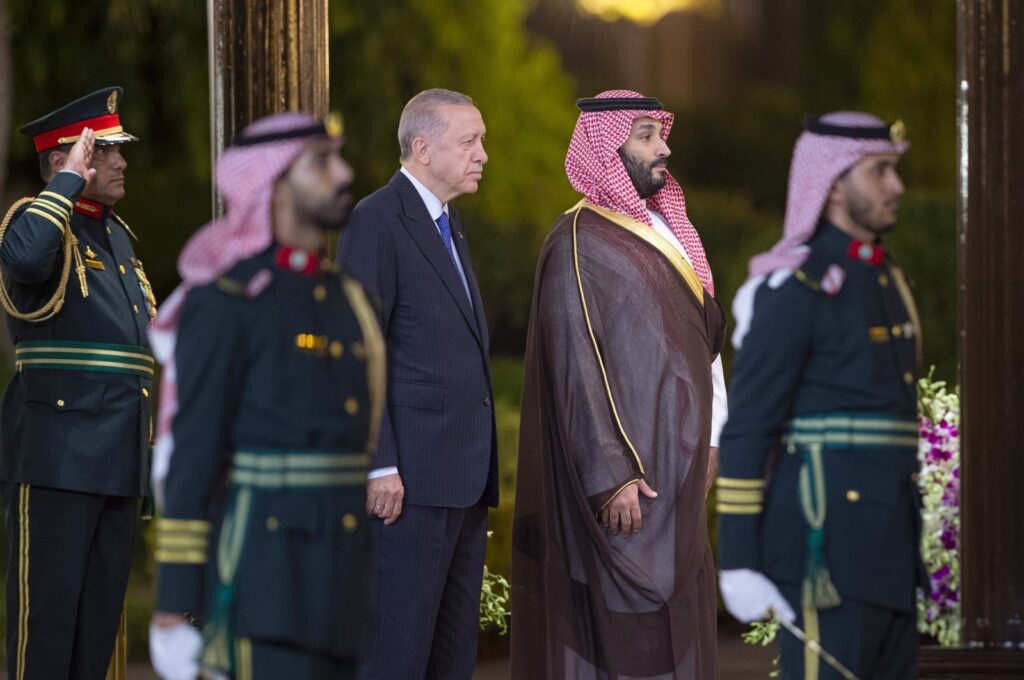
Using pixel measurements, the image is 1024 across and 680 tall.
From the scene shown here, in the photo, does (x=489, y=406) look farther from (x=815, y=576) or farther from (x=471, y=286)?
(x=815, y=576)

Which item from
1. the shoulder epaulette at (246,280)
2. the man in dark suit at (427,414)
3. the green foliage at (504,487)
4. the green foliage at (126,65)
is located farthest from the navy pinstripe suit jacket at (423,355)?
the green foliage at (126,65)

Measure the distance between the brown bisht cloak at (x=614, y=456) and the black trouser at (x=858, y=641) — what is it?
1.27m

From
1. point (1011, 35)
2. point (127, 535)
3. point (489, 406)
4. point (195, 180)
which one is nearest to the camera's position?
point (489, 406)

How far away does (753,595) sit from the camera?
3582 millimetres

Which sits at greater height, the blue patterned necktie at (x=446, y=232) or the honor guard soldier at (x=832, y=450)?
the blue patterned necktie at (x=446, y=232)

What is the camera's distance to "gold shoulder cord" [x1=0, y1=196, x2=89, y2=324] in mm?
4785

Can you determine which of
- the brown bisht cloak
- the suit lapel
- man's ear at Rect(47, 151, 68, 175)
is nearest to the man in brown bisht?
the brown bisht cloak

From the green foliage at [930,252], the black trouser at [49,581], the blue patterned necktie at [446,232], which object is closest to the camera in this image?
Answer: the blue patterned necktie at [446,232]

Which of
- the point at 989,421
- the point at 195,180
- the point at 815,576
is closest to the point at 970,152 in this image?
the point at 989,421

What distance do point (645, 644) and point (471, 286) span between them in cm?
114

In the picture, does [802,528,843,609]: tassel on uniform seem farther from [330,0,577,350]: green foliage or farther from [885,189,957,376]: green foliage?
[330,0,577,350]: green foliage

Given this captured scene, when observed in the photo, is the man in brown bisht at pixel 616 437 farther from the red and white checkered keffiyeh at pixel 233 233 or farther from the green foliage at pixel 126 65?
the green foliage at pixel 126 65

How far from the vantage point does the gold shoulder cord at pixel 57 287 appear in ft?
15.7

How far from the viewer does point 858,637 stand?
3547mm
